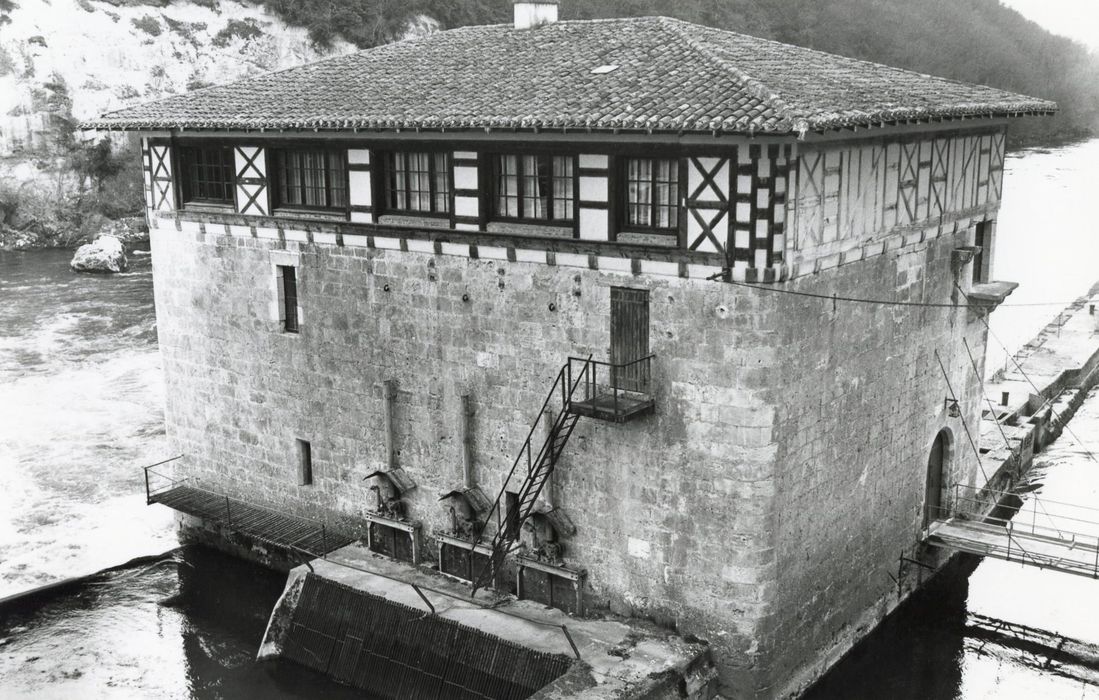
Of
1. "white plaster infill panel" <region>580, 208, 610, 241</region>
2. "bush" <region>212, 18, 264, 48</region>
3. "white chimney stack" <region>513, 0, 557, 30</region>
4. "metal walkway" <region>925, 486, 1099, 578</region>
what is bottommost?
"metal walkway" <region>925, 486, 1099, 578</region>

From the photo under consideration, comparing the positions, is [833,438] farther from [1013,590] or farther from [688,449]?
[1013,590]

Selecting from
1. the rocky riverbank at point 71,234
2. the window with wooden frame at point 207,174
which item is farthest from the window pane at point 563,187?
the rocky riverbank at point 71,234

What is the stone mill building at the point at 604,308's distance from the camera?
1402 cm

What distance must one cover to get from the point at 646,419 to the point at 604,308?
5.08 ft

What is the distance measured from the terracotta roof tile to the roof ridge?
0.8 inches

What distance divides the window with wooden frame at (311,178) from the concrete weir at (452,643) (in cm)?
562

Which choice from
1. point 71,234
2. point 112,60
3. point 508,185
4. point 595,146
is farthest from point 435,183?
point 112,60

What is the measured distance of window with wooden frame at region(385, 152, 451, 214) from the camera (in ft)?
53.7

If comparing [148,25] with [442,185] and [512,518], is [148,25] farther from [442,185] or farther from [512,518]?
[512,518]

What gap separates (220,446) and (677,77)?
1077 cm

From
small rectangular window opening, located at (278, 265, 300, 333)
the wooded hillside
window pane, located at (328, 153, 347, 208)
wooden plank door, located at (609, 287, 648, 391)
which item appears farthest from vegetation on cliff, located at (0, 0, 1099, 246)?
wooden plank door, located at (609, 287, 648, 391)

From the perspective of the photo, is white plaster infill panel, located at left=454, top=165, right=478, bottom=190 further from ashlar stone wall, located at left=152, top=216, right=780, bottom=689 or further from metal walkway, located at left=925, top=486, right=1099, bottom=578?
metal walkway, located at left=925, top=486, right=1099, bottom=578

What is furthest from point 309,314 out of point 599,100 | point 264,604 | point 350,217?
point 599,100

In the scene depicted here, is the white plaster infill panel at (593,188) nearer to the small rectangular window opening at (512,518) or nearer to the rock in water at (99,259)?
the small rectangular window opening at (512,518)
